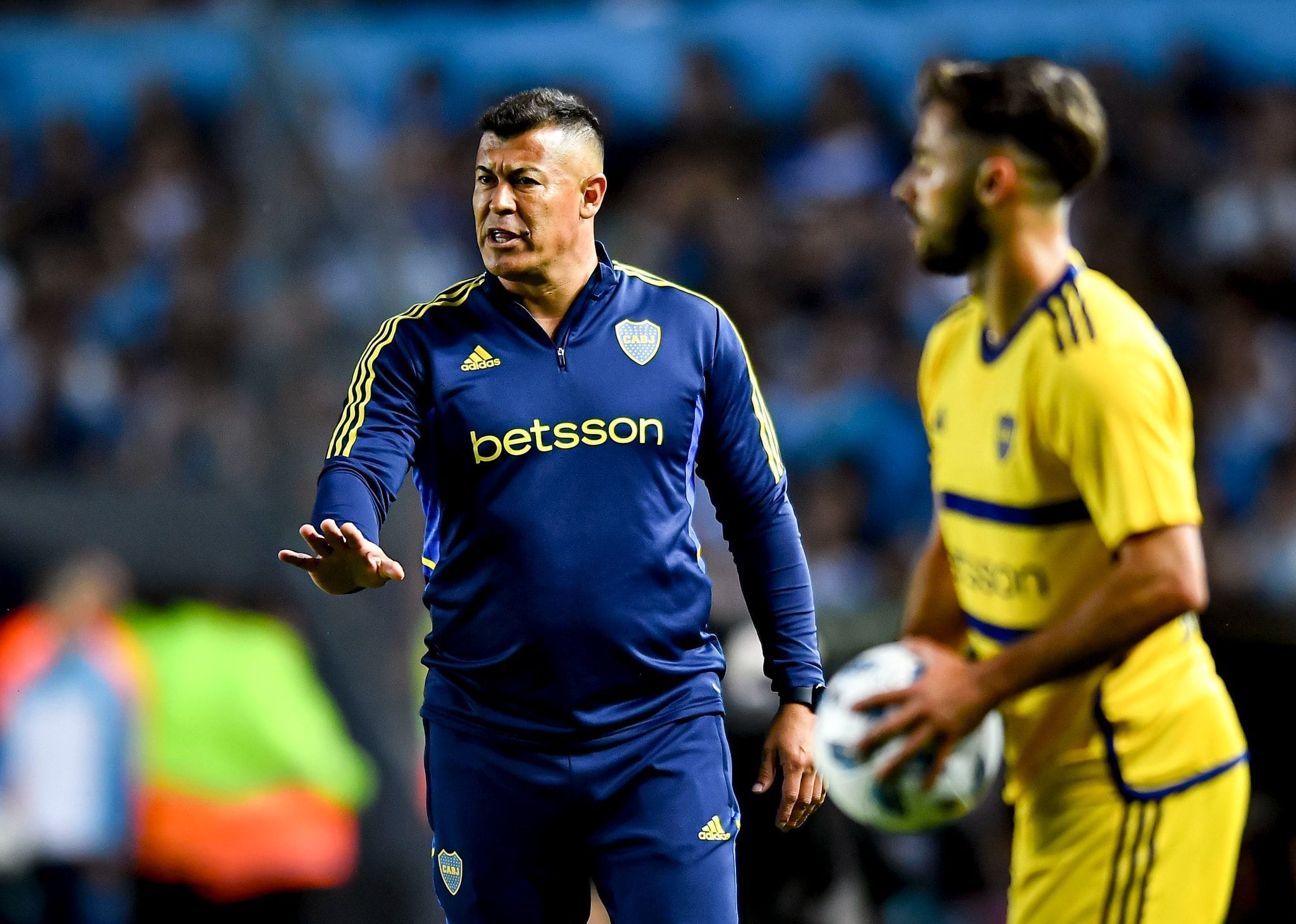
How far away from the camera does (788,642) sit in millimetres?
3613

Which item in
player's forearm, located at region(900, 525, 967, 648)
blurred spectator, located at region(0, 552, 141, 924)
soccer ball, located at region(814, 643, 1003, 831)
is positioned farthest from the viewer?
blurred spectator, located at region(0, 552, 141, 924)

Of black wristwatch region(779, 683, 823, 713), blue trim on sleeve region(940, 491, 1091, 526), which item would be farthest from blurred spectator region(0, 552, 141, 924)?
blue trim on sleeve region(940, 491, 1091, 526)

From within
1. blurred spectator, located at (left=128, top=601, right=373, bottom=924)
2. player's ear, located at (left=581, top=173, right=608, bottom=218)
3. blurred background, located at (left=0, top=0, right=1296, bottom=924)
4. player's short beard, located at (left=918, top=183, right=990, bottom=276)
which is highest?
player's ear, located at (left=581, top=173, right=608, bottom=218)

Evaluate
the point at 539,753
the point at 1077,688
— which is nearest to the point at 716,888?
the point at 539,753

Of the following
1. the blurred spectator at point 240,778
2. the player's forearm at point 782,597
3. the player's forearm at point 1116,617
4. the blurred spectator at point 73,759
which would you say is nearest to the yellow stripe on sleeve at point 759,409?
the player's forearm at point 782,597

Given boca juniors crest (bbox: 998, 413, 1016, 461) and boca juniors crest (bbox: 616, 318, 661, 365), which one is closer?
boca juniors crest (bbox: 998, 413, 1016, 461)

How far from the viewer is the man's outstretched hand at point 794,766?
3529 mm

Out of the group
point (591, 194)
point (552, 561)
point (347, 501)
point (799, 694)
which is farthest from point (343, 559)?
point (799, 694)

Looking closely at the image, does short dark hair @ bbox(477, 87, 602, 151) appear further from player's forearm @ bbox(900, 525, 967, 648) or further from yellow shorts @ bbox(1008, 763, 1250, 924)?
yellow shorts @ bbox(1008, 763, 1250, 924)

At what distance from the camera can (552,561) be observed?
3.29 meters

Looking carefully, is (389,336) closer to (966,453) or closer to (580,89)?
(966,453)

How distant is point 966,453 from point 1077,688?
510 mm

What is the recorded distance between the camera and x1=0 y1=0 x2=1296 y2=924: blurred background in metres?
7.16

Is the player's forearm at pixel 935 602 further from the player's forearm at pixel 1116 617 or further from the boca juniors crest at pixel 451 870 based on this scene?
the boca juniors crest at pixel 451 870
